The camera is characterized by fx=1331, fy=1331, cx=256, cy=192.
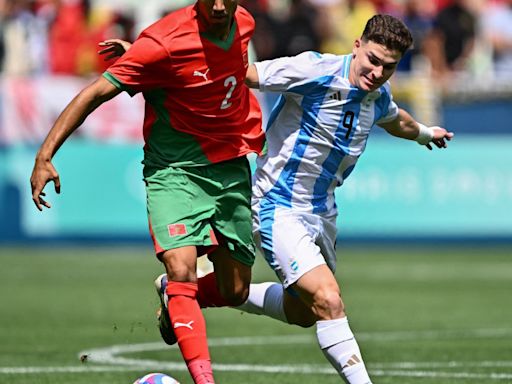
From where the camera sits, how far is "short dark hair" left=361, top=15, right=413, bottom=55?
7.75 meters

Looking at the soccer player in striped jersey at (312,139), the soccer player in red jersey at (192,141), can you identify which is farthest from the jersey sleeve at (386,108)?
the soccer player in red jersey at (192,141)

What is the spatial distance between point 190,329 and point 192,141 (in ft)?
3.64

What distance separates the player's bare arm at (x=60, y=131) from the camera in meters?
6.93

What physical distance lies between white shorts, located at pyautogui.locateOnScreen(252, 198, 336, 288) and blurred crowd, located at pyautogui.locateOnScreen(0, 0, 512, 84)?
43.6 ft

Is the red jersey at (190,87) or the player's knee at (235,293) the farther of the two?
the player's knee at (235,293)

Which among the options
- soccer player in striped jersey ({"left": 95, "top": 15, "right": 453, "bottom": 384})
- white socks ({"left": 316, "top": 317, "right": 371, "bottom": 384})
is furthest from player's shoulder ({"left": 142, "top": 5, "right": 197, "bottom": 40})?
white socks ({"left": 316, "top": 317, "right": 371, "bottom": 384})

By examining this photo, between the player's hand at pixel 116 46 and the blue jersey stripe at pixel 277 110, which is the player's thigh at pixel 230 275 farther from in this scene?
the player's hand at pixel 116 46

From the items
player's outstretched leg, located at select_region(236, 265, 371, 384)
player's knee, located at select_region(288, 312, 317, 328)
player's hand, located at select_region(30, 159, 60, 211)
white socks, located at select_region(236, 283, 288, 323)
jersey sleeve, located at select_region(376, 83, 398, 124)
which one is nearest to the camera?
player's hand, located at select_region(30, 159, 60, 211)

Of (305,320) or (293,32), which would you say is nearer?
(305,320)

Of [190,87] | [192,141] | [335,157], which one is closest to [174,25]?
[190,87]

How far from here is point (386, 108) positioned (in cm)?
834

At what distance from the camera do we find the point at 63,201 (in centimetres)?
1972

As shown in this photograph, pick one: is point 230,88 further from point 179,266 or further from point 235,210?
point 179,266

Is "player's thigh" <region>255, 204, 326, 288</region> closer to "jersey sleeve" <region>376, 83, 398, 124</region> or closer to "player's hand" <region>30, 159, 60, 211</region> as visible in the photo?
"jersey sleeve" <region>376, 83, 398, 124</region>
